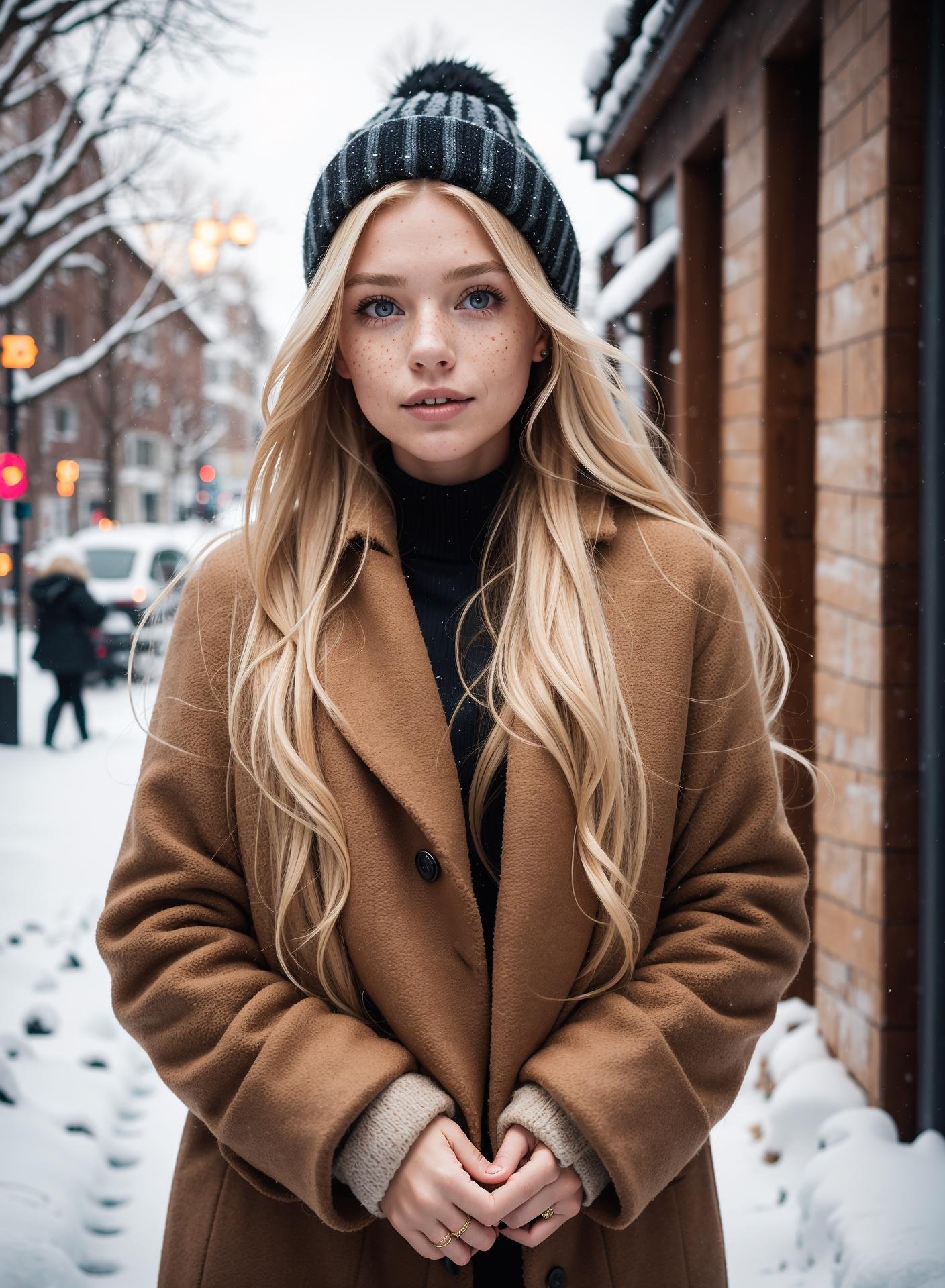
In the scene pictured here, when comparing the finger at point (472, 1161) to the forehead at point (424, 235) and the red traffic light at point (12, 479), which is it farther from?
the red traffic light at point (12, 479)

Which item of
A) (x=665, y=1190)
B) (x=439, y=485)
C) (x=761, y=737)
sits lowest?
(x=665, y=1190)

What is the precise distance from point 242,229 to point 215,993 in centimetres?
296

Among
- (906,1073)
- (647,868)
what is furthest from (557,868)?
(906,1073)

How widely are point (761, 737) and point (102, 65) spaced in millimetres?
3470

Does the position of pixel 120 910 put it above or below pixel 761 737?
below

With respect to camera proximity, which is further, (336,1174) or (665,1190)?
(665,1190)

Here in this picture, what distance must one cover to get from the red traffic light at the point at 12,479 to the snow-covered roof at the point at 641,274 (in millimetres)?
2600

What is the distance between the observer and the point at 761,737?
4.50 feet

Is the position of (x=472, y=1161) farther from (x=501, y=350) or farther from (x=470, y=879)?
(x=501, y=350)

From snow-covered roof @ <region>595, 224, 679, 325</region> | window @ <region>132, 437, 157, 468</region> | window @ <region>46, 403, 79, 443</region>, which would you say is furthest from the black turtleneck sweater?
window @ <region>132, 437, 157, 468</region>

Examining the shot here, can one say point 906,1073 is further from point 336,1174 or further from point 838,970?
point 336,1174

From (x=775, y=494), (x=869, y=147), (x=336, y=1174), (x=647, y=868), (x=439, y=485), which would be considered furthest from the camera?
(x=775, y=494)

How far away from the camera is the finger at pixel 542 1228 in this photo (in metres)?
1.16

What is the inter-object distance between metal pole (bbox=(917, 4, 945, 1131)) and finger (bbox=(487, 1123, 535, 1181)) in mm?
1630
